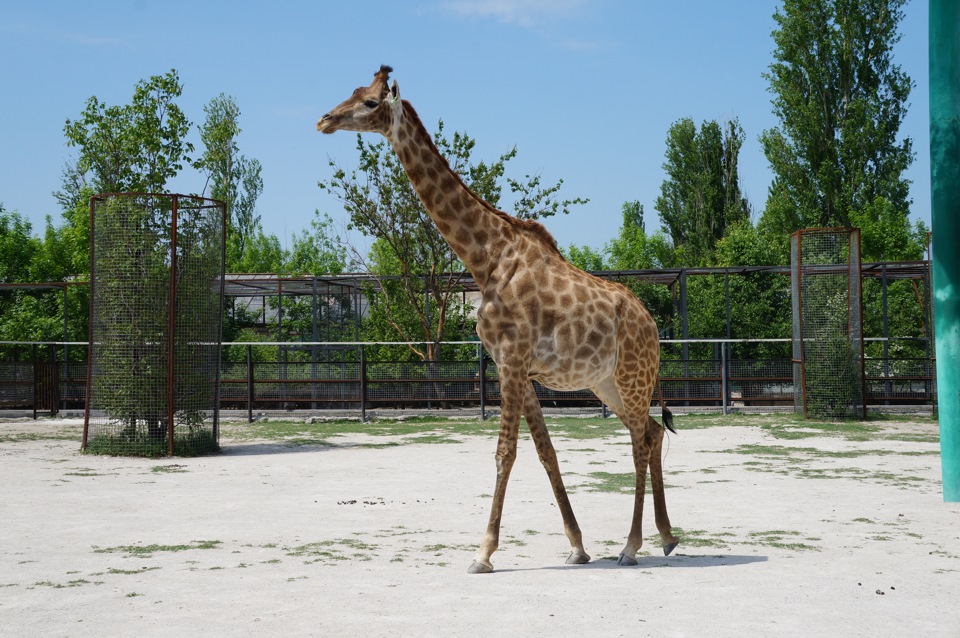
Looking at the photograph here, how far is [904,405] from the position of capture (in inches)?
651

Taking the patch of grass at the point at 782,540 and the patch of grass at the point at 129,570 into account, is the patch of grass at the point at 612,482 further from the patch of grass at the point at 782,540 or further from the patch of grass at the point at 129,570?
the patch of grass at the point at 129,570

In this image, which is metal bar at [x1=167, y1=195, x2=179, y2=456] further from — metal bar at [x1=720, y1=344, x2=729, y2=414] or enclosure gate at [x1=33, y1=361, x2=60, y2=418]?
metal bar at [x1=720, y1=344, x2=729, y2=414]

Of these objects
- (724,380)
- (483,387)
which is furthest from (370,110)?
(724,380)

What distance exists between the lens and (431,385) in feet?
57.1

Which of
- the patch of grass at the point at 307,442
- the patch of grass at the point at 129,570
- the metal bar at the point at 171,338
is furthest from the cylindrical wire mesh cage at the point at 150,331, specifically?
the patch of grass at the point at 129,570

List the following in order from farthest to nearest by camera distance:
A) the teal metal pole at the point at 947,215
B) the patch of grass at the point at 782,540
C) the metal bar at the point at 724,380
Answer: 1. the metal bar at the point at 724,380
2. the teal metal pole at the point at 947,215
3. the patch of grass at the point at 782,540

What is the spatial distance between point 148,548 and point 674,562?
3.44 metres

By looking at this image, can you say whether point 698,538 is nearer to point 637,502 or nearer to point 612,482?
point 637,502

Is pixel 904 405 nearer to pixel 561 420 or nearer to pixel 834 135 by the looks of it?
pixel 561 420

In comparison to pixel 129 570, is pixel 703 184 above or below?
above

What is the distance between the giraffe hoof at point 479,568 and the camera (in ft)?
17.5

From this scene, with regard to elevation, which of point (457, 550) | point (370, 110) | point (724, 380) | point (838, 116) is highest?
point (838, 116)

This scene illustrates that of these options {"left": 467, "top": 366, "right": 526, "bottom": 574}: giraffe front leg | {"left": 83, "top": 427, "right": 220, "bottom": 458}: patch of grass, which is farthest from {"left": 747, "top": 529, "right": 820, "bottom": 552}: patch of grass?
{"left": 83, "top": 427, "right": 220, "bottom": 458}: patch of grass

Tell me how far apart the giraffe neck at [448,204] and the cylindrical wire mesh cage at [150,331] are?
262 inches
